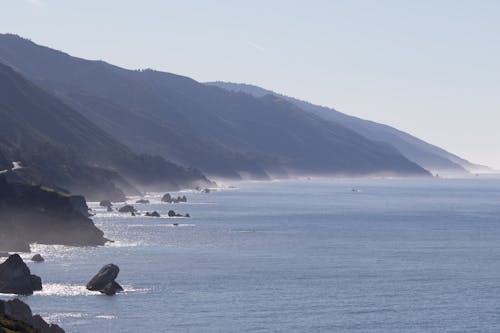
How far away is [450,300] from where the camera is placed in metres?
106

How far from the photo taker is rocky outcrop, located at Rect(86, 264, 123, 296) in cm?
10596

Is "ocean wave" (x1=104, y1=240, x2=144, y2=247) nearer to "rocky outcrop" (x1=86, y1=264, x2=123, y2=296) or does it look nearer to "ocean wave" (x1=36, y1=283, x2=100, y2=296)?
"ocean wave" (x1=36, y1=283, x2=100, y2=296)

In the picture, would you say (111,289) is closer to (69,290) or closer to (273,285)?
(69,290)

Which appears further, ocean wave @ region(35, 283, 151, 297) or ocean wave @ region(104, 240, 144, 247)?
ocean wave @ region(104, 240, 144, 247)

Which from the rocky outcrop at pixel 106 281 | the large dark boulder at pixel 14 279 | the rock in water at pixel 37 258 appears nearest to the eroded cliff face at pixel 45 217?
the rock in water at pixel 37 258

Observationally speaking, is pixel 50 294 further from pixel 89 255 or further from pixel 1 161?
pixel 1 161

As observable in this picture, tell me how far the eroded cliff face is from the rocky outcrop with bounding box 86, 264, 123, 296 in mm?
41275

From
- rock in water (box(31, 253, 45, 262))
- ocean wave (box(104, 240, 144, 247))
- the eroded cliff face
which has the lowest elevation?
rock in water (box(31, 253, 45, 262))

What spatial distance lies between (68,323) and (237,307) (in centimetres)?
1750

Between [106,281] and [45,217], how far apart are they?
4790 centimetres

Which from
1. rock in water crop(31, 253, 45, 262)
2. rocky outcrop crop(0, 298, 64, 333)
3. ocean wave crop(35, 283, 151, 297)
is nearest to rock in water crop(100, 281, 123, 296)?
ocean wave crop(35, 283, 151, 297)

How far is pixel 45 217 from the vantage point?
5984 inches

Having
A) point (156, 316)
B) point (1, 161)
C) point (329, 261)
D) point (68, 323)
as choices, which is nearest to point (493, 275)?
point (329, 261)

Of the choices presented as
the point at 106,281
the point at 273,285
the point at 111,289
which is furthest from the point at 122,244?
the point at 111,289
